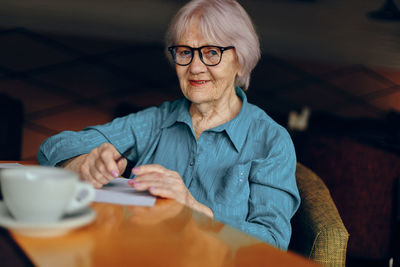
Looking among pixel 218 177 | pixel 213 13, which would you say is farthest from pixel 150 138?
pixel 213 13

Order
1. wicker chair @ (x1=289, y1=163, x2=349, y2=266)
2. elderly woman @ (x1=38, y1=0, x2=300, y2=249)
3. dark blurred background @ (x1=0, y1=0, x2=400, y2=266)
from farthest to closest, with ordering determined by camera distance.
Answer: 1. dark blurred background @ (x1=0, y1=0, x2=400, y2=266)
2. elderly woman @ (x1=38, y1=0, x2=300, y2=249)
3. wicker chair @ (x1=289, y1=163, x2=349, y2=266)

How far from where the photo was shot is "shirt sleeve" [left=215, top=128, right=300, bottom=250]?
3.92 ft

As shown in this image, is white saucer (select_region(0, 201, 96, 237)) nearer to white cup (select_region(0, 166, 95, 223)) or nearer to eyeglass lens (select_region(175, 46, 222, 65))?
white cup (select_region(0, 166, 95, 223))

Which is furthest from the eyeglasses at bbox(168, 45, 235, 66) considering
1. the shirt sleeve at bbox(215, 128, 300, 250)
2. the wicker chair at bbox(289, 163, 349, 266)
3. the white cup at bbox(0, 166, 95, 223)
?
the white cup at bbox(0, 166, 95, 223)

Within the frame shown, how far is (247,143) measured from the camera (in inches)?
56.2

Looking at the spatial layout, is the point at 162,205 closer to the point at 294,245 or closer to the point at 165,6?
the point at 294,245

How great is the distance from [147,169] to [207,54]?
61 cm

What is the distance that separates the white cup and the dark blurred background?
95.2 inches

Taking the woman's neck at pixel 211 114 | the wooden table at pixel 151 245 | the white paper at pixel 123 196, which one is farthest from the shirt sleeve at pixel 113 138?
the wooden table at pixel 151 245

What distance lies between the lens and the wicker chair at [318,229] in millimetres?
1188

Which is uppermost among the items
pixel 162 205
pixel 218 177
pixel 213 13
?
pixel 213 13

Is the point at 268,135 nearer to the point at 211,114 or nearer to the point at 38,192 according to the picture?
the point at 211,114

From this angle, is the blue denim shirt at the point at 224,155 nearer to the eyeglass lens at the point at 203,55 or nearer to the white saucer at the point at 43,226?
the eyeglass lens at the point at 203,55

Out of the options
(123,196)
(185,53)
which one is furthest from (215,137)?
(123,196)
